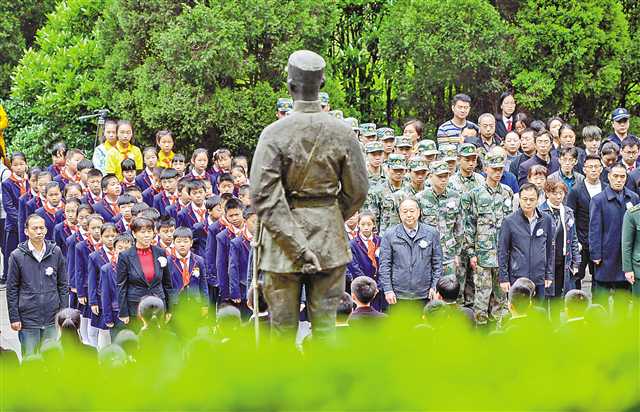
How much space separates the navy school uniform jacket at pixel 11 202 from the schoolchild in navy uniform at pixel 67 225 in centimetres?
238

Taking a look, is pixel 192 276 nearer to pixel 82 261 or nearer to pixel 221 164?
pixel 82 261

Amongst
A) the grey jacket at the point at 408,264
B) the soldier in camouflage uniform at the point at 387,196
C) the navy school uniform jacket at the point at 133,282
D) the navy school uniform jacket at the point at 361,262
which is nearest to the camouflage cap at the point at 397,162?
the soldier in camouflage uniform at the point at 387,196

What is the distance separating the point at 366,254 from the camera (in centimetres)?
1102

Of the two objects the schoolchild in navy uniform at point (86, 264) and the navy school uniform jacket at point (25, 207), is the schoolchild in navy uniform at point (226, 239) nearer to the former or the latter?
the schoolchild in navy uniform at point (86, 264)

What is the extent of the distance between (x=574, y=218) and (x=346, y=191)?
20.4ft

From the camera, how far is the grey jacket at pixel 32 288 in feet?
33.3

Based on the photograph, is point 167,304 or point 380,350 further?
point 167,304

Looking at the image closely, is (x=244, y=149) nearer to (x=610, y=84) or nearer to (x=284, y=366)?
(x=610, y=84)

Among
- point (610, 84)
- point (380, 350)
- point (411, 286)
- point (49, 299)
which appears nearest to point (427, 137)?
point (610, 84)

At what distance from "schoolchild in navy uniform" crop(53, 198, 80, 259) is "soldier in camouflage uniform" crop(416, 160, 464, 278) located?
384 cm

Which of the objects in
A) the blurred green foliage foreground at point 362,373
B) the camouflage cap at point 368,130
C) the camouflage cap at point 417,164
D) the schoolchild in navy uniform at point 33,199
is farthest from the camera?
the camouflage cap at point 368,130

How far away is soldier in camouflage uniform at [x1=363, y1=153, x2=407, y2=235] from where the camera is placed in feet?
39.0

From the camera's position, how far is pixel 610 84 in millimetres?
16922

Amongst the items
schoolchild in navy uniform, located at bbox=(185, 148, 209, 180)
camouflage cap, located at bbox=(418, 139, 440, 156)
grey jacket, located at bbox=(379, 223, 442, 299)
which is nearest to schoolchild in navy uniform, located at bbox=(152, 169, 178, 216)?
schoolchild in navy uniform, located at bbox=(185, 148, 209, 180)
